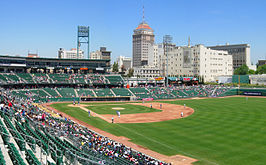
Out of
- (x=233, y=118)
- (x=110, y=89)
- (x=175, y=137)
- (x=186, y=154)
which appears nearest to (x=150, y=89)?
(x=110, y=89)

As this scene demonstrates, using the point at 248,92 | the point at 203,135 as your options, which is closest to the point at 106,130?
the point at 203,135

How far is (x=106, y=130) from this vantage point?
36188 millimetres

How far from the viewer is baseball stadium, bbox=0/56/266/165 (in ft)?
55.2

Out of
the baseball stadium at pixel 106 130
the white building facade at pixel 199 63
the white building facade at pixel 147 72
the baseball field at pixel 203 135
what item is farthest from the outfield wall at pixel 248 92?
the white building facade at pixel 147 72

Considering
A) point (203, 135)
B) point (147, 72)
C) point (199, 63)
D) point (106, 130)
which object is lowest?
point (106, 130)

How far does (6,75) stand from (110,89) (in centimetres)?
3054

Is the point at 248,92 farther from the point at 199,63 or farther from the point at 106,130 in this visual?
the point at 106,130

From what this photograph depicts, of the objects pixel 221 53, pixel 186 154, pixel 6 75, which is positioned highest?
pixel 221 53

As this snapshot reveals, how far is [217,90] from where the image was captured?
9506cm

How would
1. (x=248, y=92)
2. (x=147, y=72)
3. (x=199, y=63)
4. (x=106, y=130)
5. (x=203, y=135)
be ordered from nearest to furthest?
(x=203, y=135), (x=106, y=130), (x=248, y=92), (x=199, y=63), (x=147, y=72)

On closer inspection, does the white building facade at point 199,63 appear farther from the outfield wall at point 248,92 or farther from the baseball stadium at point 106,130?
the baseball stadium at point 106,130

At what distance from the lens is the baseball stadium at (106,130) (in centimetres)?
1681

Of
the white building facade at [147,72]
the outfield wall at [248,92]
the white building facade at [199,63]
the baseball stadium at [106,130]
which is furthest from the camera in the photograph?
the white building facade at [147,72]

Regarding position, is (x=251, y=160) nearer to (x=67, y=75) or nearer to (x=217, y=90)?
(x=67, y=75)
